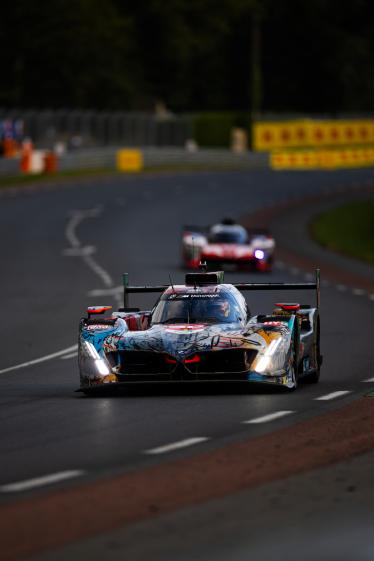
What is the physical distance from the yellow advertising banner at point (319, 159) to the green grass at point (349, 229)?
71.1 feet

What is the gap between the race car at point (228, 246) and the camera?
42656mm

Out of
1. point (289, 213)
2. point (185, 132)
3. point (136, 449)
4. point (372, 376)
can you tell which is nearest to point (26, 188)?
point (289, 213)

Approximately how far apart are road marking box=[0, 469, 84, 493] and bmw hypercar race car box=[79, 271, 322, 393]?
17.0 feet

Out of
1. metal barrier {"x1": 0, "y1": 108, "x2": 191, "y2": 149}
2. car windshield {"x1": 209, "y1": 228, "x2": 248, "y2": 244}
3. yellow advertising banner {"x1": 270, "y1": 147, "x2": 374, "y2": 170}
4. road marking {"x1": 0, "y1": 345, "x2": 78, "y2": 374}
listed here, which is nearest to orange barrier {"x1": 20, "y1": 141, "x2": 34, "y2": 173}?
metal barrier {"x1": 0, "y1": 108, "x2": 191, "y2": 149}

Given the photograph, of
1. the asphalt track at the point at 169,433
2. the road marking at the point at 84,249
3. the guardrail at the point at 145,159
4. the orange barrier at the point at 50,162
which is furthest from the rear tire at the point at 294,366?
the orange barrier at the point at 50,162

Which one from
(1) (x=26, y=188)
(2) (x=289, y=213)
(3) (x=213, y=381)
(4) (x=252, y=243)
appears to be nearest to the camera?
(3) (x=213, y=381)

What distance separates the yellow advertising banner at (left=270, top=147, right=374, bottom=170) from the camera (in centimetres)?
9338

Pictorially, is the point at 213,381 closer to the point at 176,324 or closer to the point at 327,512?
the point at 176,324

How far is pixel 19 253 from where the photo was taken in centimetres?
4909

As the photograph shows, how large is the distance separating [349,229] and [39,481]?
4828 cm

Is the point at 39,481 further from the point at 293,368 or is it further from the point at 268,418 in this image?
the point at 293,368

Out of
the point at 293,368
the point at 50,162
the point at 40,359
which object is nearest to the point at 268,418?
the point at 293,368

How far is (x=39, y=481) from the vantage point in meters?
12.0

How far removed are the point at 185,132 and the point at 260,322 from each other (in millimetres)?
87287
